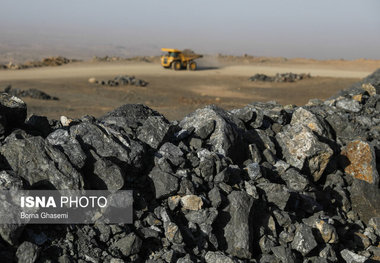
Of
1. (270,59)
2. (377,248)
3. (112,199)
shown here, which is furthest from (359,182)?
(270,59)

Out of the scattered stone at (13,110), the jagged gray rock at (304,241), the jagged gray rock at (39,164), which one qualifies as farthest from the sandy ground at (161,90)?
the jagged gray rock at (39,164)

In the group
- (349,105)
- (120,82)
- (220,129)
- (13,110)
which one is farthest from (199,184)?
(120,82)

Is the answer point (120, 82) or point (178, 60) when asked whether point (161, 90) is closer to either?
point (120, 82)

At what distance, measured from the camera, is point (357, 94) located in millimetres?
10312

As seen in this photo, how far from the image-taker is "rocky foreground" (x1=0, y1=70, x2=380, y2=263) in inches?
168

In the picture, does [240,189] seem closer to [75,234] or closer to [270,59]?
[75,234]

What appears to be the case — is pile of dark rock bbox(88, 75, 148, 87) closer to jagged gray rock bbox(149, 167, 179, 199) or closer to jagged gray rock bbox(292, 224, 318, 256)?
jagged gray rock bbox(149, 167, 179, 199)

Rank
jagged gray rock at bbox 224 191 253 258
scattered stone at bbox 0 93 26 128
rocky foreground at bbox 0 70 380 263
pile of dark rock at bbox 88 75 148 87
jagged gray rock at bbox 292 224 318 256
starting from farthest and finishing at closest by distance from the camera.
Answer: pile of dark rock at bbox 88 75 148 87 → scattered stone at bbox 0 93 26 128 → jagged gray rock at bbox 292 224 318 256 → jagged gray rock at bbox 224 191 253 258 → rocky foreground at bbox 0 70 380 263

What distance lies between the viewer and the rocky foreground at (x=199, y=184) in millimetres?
4266

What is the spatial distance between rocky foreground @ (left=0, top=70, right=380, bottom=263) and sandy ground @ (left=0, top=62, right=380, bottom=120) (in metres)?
10.4

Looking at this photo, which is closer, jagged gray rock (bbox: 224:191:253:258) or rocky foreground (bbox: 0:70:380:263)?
rocky foreground (bbox: 0:70:380:263)

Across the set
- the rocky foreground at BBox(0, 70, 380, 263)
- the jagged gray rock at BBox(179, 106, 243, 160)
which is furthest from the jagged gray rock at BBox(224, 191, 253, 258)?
the jagged gray rock at BBox(179, 106, 243, 160)

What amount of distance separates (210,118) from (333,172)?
237 centimetres

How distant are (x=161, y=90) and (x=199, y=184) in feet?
65.7
